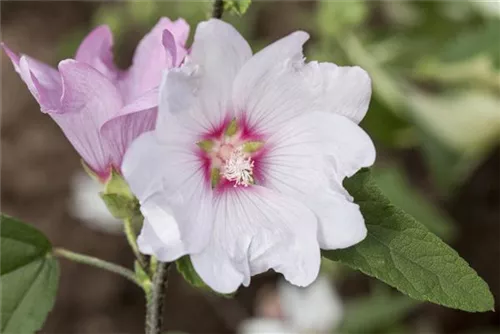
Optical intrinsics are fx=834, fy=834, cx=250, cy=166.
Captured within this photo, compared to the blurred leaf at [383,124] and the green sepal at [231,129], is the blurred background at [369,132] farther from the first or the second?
the green sepal at [231,129]

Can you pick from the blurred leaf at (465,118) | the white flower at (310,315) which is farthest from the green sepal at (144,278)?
the blurred leaf at (465,118)

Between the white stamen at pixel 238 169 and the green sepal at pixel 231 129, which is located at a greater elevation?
the green sepal at pixel 231 129

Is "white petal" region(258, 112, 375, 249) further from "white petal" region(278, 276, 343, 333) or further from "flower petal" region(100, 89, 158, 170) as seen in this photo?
"white petal" region(278, 276, 343, 333)

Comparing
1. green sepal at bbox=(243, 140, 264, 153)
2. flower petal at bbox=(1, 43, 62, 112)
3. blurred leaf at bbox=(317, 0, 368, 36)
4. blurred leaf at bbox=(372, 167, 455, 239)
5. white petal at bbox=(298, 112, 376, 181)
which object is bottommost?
blurred leaf at bbox=(372, 167, 455, 239)

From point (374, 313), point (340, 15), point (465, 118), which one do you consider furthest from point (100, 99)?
point (465, 118)

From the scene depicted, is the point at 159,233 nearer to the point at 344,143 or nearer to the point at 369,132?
the point at 344,143

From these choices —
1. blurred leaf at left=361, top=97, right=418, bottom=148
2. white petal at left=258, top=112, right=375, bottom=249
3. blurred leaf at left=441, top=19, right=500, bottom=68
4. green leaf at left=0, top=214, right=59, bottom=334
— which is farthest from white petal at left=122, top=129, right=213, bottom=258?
blurred leaf at left=361, top=97, right=418, bottom=148

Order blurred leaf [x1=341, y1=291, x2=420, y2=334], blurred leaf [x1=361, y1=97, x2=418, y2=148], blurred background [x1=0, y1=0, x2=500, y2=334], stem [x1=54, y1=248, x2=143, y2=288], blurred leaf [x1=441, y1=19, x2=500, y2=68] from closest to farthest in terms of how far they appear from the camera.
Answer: stem [x1=54, y1=248, x2=143, y2=288]
blurred leaf [x1=441, y1=19, x2=500, y2=68]
blurred leaf [x1=341, y1=291, x2=420, y2=334]
blurred background [x1=0, y1=0, x2=500, y2=334]
blurred leaf [x1=361, y1=97, x2=418, y2=148]
